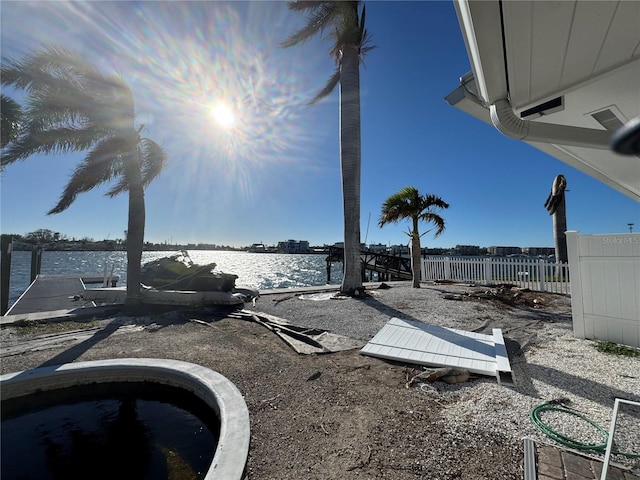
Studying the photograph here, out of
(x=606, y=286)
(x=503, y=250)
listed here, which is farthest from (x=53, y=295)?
(x=503, y=250)

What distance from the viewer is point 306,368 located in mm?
3795

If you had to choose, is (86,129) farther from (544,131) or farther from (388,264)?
(388,264)

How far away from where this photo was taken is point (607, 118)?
9.87ft

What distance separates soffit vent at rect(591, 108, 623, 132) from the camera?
2.87 m

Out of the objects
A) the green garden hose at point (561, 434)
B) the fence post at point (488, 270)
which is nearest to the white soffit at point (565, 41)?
the green garden hose at point (561, 434)

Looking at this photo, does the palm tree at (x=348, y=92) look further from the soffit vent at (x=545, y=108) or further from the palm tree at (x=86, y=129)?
the soffit vent at (x=545, y=108)

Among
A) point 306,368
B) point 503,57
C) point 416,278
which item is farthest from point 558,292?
point 503,57

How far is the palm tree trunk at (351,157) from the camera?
9.71 metres

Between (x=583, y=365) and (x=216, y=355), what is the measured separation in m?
5.04

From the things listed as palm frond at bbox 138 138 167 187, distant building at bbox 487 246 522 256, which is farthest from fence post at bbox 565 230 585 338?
distant building at bbox 487 246 522 256

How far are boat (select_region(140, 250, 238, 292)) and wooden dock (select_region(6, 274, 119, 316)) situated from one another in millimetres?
2548

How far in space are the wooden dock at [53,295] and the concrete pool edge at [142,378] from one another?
25.9ft

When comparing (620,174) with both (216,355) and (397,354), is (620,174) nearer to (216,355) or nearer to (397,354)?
(397,354)

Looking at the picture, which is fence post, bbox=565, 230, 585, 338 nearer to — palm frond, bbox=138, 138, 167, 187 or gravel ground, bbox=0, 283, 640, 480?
gravel ground, bbox=0, 283, 640, 480
